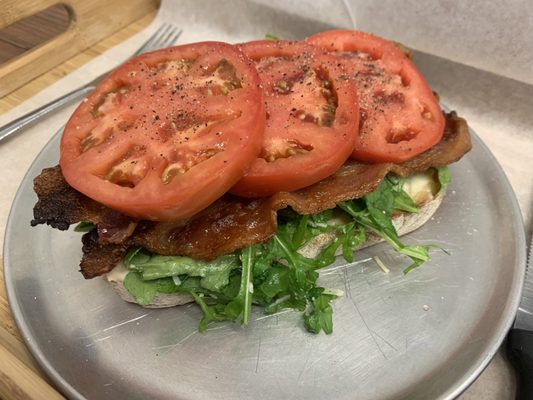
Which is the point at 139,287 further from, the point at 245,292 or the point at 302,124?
the point at 302,124

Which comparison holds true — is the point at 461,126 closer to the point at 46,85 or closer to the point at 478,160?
the point at 478,160

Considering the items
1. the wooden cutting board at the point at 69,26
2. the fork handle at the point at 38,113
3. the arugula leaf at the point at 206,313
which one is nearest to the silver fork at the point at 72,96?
the fork handle at the point at 38,113

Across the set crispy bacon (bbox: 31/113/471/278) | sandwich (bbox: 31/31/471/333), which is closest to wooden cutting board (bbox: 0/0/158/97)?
sandwich (bbox: 31/31/471/333)

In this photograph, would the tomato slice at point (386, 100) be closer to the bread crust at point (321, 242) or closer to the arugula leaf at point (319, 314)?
the bread crust at point (321, 242)

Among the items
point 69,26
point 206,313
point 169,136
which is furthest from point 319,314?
point 69,26

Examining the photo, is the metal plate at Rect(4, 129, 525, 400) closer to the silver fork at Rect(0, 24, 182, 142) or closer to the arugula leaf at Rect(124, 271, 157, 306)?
the arugula leaf at Rect(124, 271, 157, 306)

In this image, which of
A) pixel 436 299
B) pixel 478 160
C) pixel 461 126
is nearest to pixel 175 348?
pixel 436 299
